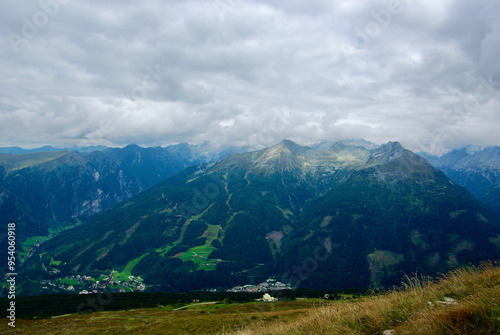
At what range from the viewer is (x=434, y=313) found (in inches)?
293

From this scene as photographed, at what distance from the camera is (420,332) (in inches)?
275

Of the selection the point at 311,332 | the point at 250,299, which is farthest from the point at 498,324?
the point at 250,299

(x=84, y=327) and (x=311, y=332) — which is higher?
(x=311, y=332)

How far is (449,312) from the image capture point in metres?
7.21

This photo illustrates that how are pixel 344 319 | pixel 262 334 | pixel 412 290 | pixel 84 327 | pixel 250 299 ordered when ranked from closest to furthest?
pixel 344 319 → pixel 262 334 → pixel 412 290 → pixel 84 327 → pixel 250 299

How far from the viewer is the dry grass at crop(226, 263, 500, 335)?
6770mm

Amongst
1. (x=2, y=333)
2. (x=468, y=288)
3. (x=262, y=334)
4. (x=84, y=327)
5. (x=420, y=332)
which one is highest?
(x=420, y=332)

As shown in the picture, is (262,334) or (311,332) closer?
(311,332)

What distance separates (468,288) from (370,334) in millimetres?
5356

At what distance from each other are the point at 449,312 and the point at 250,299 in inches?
5232

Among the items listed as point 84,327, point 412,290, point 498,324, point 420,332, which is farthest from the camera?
point 84,327

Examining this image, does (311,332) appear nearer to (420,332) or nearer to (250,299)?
(420,332)

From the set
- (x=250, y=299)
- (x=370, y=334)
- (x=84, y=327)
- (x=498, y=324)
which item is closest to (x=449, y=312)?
(x=498, y=324)

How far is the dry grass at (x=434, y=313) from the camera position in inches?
267
